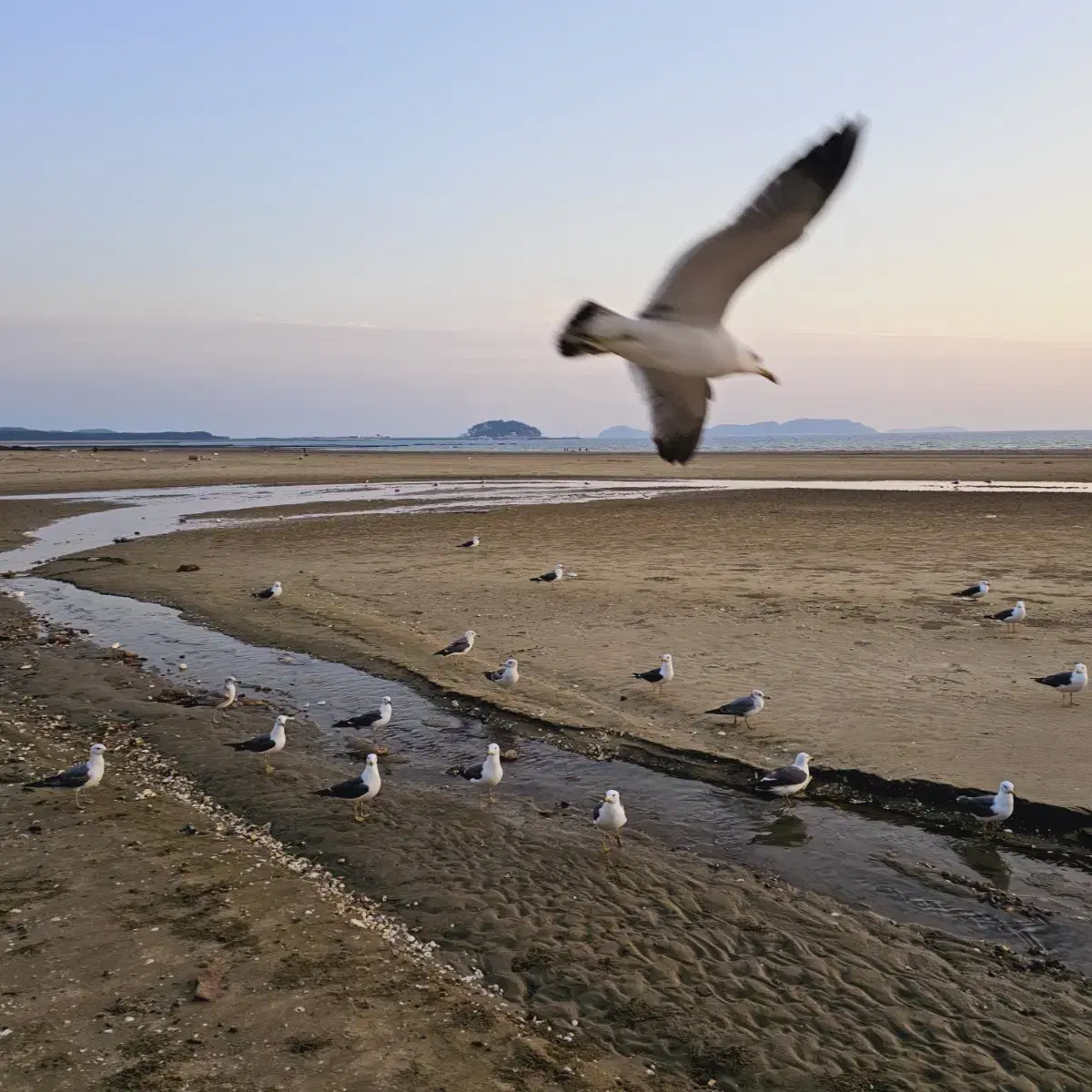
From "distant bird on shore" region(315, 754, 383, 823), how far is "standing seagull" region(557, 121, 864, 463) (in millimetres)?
4475

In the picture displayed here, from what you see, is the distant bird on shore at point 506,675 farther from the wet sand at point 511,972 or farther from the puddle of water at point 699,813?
the wet sand at point 511,972

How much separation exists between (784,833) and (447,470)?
2160 inches

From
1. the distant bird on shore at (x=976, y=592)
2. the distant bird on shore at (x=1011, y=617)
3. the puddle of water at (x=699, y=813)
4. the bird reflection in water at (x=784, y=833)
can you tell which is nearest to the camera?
the puddle of water at (x=699, y=813)

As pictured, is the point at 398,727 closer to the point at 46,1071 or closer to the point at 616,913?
the point at 616,913

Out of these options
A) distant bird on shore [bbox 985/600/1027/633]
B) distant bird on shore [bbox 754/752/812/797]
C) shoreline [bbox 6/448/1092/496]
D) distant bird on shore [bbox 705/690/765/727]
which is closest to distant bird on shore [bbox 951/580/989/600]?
distant bird on shore [bbox 985/600/1027/633]

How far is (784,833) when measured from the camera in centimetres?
843

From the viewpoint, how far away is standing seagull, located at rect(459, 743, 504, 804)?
30.4 feet

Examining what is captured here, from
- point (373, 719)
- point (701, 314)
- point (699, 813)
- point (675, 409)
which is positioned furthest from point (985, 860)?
point (373, 719)

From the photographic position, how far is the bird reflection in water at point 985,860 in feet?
24.6

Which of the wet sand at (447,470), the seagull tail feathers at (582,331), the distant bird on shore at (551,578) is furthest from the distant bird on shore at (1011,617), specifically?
the wet sand at (447,470)

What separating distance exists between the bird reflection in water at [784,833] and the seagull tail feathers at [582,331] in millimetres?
4969

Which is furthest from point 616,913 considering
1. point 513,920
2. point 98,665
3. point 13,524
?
point 13,524

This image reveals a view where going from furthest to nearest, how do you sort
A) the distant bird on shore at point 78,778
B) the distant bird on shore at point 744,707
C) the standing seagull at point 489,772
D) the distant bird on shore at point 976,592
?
the distant bird on shore at point 976,592 < the distant bird on shore at point 744,707 < the standing seagull at point 489,772 < the distant bird on shore at point 78,778

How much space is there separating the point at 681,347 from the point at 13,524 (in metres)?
30.5
